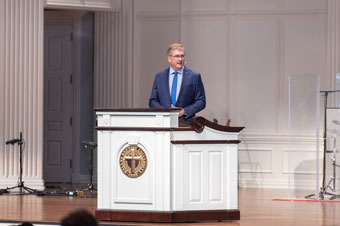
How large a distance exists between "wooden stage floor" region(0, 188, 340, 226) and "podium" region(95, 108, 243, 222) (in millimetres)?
173

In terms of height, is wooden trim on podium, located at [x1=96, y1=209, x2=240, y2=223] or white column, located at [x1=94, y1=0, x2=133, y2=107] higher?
white column, located at [x1=94, y1=0, x2=133, y2=107]

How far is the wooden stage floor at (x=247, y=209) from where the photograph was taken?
590 cm

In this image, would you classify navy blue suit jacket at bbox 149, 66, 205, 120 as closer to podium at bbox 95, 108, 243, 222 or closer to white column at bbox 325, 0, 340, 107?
podium at bbox 95, 108, 243, 222

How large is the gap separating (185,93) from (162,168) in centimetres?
90

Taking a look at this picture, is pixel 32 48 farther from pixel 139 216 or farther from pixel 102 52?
pixel 139 216

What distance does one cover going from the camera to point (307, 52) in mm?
9414

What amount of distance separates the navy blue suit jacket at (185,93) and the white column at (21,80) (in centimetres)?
276

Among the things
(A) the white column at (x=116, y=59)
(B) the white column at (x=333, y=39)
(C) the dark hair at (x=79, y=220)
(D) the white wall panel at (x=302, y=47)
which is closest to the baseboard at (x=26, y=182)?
(A) the white column at (x=116, y=59)

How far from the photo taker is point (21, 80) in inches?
334

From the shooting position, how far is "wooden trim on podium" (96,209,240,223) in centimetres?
559

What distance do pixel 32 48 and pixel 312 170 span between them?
153 inches

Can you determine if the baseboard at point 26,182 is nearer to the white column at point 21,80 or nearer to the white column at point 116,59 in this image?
the white column at point 21,80

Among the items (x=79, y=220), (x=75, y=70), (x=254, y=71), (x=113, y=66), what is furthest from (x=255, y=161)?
(x=79, y=220)

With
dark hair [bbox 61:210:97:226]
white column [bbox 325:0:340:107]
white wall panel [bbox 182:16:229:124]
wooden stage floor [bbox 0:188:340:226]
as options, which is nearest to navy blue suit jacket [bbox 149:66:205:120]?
wooden stage floor [bbox 0:188:340:226]
